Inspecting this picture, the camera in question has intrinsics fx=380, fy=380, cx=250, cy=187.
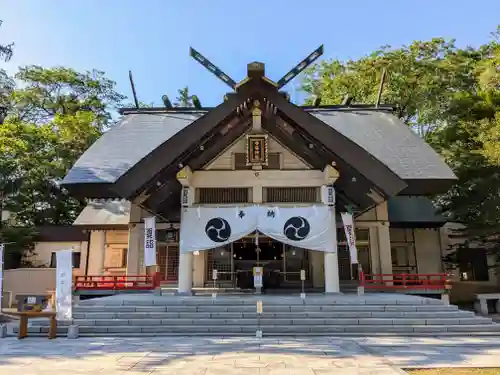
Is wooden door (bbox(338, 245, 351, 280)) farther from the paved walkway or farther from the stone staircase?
the paved walkway

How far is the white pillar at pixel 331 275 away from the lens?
36.6ft

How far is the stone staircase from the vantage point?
8.48 meters

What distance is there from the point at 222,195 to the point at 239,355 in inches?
255

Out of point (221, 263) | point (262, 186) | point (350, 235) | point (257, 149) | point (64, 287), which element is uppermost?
point (257, 149)

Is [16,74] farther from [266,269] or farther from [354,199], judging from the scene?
[354,199]

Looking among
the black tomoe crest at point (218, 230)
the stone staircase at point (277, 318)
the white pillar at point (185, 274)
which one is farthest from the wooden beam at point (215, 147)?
the stone staircase at point (277, 318)

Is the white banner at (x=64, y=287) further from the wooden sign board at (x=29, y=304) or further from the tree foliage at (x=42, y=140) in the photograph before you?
the tree foliage at (x=42, y=140)

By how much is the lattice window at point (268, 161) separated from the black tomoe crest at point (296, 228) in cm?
187

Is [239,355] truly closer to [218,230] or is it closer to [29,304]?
[29,304]

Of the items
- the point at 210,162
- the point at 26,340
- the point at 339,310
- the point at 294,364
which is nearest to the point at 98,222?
the point at 210,162

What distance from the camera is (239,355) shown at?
639 cm

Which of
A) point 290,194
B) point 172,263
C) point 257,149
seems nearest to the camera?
point 257,149

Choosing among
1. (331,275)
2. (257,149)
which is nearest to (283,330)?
(331,275)

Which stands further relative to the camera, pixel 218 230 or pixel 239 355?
pixel 218 230
